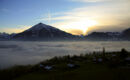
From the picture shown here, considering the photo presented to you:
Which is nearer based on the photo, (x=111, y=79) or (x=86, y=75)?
(x=111, y=79)

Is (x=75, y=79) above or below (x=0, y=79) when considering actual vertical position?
above

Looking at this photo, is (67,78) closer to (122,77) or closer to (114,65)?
(122,77)

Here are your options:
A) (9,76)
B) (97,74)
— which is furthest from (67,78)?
(9,76)

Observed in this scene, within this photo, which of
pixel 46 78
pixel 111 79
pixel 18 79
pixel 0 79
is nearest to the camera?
pixel 111 79

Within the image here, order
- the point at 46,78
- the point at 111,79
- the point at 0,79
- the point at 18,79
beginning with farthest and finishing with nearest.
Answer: the point at 0,79 < the point at 18,79 < the point at 46,78 < the point at 111,79

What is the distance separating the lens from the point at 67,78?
10.1 metres

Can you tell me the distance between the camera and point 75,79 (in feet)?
31.9

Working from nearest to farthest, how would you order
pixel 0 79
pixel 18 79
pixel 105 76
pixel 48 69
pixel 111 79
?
pixel 111 79 → pixel 105 76 → pixel 18 79 → pixel 0 79 → pixel 48 69

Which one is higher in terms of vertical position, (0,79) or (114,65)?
(114,65)

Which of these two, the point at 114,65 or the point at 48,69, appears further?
the point at 48,69

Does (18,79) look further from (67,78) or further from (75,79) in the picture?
(75,79)

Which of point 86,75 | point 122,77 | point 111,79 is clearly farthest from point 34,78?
point 122,77

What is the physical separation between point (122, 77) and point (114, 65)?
3317mm

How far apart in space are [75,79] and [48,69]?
4.55 meters
